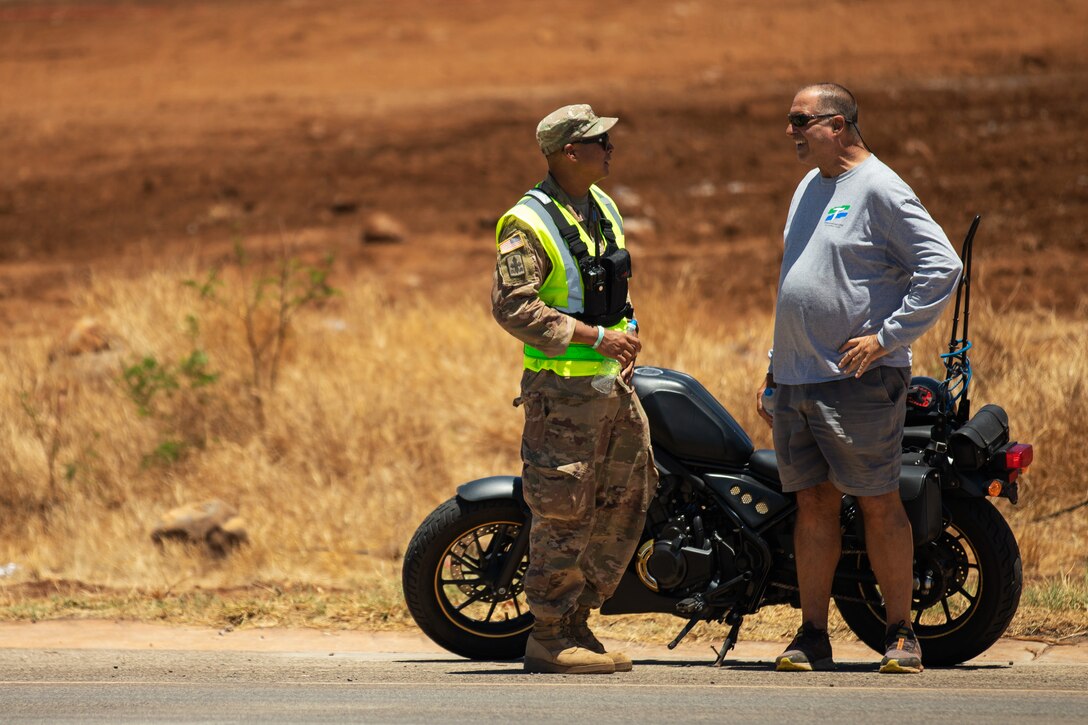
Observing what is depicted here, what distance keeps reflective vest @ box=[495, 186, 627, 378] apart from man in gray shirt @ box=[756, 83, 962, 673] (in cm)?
73

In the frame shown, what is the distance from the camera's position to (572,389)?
5.60 metres

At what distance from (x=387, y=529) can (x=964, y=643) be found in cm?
406

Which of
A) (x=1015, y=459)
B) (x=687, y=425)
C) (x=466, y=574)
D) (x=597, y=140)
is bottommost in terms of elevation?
(x=466, y=574)

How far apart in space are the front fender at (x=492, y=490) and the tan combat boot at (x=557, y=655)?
565 millimetres

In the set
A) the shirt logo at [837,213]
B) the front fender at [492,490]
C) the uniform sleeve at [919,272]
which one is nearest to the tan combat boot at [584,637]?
the front fender at [492,490]

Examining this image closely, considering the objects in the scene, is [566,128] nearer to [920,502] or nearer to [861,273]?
[861,273]

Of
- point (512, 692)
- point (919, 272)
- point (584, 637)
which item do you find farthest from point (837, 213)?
point (512, 692)

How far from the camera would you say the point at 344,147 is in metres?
20.8

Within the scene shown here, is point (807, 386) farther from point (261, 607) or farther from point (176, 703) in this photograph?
point (261, 607)

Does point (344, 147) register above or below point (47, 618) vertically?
above

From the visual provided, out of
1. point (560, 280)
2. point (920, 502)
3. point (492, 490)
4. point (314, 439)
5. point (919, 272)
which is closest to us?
point (919, 272)

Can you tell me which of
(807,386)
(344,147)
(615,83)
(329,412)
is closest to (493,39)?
(615,83)

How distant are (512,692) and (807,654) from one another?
116 centimetres

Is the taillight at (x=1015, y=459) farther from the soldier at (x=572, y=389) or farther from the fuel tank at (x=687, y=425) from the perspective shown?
the soldier at (x=572, y=389)
